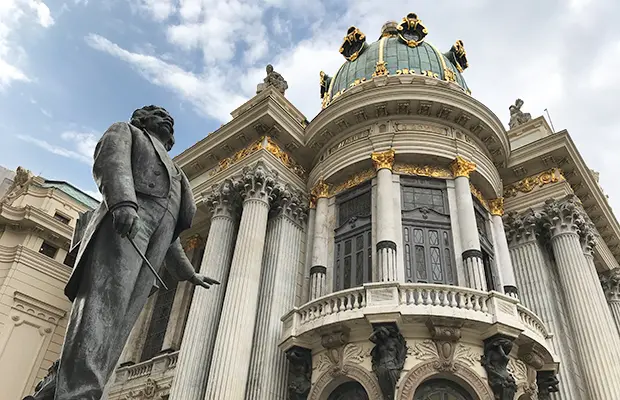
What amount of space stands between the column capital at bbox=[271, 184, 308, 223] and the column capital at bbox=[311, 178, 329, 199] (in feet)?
2.34

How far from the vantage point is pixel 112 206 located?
4.18m

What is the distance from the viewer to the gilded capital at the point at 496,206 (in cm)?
1931

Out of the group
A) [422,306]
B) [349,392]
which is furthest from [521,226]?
[349,392]

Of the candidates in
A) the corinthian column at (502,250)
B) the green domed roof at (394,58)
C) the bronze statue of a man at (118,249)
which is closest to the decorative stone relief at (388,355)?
the corinthian column at (502,250)

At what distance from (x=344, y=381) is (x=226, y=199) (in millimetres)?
8461

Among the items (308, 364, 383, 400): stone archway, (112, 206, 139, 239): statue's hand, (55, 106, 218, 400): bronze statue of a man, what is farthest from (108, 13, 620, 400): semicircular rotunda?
(112, 206, 139, 239): statue's hand

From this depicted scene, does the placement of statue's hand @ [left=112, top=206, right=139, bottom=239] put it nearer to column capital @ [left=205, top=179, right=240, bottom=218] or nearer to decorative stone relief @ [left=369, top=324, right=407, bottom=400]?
decorative stone relief @ [left=369, top=324, right=407, bottom=400]

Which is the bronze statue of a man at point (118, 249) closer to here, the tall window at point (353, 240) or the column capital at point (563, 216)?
the tall window at point (353, 240)

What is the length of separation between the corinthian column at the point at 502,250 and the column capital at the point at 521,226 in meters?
0.86

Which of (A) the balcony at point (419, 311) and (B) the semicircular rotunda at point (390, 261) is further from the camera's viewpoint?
(B) the semicircular rotunda at point (390, 261)

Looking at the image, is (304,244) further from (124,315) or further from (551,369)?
(124,315)

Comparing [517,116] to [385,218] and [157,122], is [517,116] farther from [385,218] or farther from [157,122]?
[157,122]

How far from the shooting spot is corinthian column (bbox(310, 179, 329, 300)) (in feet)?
55.7

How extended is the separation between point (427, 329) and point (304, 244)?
22.2 ft
